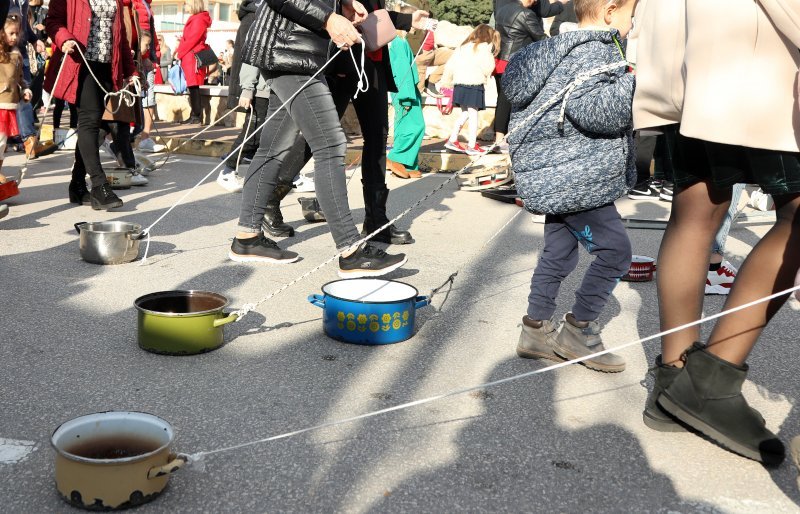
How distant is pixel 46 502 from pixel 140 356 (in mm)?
1089

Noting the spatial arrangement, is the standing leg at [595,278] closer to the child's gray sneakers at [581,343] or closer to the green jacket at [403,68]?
the child's gray sneakers at [581,343]

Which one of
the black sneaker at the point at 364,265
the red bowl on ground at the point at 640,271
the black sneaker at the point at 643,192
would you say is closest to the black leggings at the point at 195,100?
the black sneaker at the point at 643,192

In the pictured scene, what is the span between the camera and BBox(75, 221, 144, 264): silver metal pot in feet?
14.7

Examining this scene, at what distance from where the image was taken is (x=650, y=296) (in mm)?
4469

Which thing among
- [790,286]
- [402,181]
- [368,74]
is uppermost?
[368,74]

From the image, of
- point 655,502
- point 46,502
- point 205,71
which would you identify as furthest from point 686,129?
point 205,71

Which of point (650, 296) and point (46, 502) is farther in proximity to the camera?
point (650, 296)

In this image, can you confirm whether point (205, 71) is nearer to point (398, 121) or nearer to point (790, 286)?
point (398, 121)

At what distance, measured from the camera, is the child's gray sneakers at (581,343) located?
3266mm

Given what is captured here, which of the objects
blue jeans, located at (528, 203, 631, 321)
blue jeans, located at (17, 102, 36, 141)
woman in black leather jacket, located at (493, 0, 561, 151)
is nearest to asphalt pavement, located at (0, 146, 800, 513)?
blue jeans, located at (528, 203, 631, 321)

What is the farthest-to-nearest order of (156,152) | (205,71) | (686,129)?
(205,71)
(156,152)
(686,129)

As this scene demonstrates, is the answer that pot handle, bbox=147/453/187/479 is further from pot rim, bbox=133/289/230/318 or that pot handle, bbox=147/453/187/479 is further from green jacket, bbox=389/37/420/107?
green jacket, bbox=389/37/420/107

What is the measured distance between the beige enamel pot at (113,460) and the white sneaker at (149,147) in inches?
342

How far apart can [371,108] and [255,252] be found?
1099 millimetres
